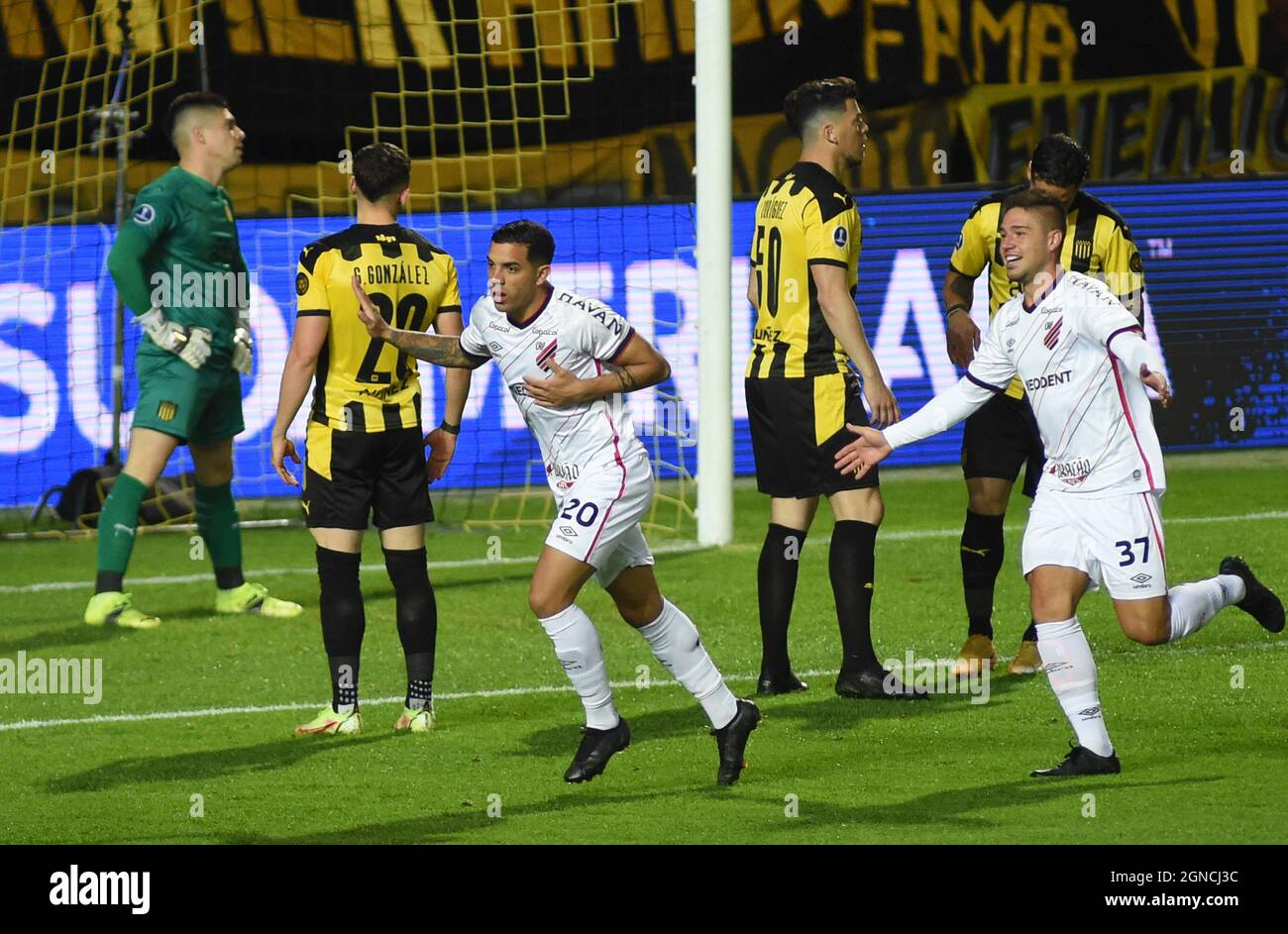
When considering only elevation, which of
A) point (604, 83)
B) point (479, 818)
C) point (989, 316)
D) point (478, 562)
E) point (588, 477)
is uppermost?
point (604, 83)

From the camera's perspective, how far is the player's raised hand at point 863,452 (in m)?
6.16

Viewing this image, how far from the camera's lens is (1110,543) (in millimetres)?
6086

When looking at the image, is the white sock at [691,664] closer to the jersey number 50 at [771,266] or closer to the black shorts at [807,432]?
the black shorts at [807,432]

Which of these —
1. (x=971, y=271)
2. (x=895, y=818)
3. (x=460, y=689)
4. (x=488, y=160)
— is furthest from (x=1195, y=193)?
(x=895, y=818)

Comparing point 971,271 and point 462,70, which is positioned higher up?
point 462,70

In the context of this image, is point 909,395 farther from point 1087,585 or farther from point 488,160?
point 1087,585

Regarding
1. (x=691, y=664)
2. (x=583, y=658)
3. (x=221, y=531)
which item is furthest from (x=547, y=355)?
(x=221, y=531)

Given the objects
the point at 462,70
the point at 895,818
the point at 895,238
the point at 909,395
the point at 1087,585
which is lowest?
the point at 895,818

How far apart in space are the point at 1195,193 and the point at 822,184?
939 cm

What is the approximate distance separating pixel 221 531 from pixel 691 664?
4410 mm

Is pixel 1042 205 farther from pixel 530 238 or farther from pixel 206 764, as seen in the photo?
pixel 206 764

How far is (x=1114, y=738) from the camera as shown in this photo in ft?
21.7

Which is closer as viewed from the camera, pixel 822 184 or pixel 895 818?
pixel 895 818

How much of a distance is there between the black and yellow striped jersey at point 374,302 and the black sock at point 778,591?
→ 1500 mm
